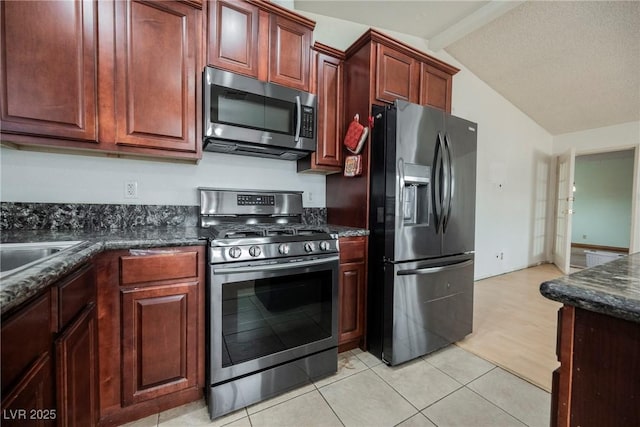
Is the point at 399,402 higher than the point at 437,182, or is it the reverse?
the point at 437,182

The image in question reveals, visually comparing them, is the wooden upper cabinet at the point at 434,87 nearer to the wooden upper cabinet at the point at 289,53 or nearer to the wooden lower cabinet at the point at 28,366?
the wooden upper cabinet at the point at 289,53

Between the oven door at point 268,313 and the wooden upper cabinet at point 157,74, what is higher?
the wooden upper cabinet at point 157,74

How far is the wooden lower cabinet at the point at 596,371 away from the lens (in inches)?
20.5

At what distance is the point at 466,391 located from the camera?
1.58 metres

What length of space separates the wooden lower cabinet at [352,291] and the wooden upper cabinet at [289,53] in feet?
3.87

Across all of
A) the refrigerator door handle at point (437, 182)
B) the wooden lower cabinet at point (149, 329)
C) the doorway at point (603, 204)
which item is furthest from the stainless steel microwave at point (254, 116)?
the doorway at point (603, 204)

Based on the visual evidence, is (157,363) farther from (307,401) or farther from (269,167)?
(269,167)

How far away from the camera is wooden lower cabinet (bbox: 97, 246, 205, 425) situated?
1.23 meters

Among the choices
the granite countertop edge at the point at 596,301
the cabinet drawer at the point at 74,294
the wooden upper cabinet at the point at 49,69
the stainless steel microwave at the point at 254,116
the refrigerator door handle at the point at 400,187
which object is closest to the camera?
the granite countertop edge at the point at 596,301

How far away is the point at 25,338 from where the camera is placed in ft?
2.22

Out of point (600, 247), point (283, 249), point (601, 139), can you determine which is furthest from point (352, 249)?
point (600, 247)

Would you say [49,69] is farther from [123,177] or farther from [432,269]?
[432,269]

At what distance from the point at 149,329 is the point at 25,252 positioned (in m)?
0.58

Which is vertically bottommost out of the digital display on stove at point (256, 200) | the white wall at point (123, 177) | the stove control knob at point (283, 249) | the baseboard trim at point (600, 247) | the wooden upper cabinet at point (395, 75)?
the baseboard trim at point (600, 247)
